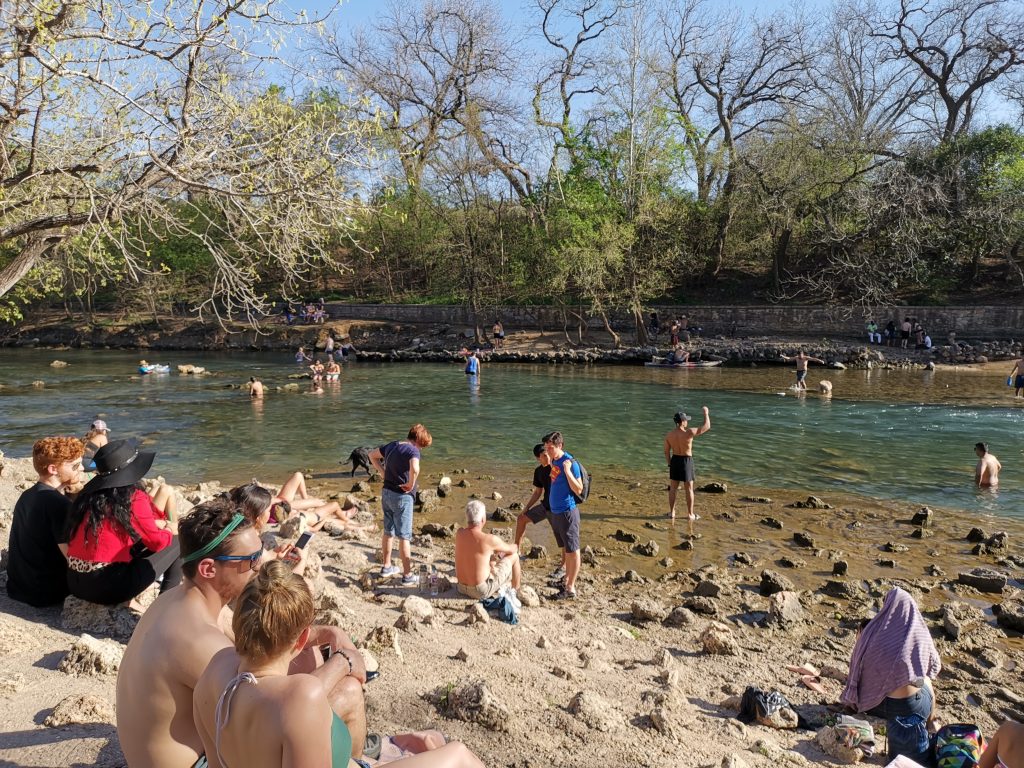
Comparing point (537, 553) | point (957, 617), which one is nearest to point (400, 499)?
point (537, 553)

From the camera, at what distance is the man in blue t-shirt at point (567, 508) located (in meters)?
8.06

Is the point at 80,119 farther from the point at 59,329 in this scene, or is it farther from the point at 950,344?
the point at 59,329

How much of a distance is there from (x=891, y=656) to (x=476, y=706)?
2.91 m

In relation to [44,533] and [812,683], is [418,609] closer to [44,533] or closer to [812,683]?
[44,533]

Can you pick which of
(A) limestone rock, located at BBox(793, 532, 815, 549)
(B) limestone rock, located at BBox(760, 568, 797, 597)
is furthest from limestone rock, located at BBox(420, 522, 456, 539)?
(A) limestone rock, located at BBox(793, 532, 815, 549)

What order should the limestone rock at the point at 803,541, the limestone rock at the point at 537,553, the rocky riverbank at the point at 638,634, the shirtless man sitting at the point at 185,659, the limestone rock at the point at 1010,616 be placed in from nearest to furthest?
the shirtless man sitting at the point at 185,659 → the rocky riverbank at the point at 638,634 → the limestone rock at the point at 1010,616 → the limestone rock at the point at 537,553 → the limestone rock at the point at 803,541

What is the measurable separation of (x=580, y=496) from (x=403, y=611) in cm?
248

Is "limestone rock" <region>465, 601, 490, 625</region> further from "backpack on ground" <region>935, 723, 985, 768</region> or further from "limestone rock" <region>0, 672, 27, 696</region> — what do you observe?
"backpack on ground" <region>935, 723, 985, 768</region>

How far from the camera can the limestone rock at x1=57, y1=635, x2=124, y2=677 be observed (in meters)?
4.66

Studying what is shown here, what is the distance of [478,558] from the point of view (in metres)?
7.29

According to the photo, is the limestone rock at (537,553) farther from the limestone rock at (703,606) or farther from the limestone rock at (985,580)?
the limestone rock at (985,580)

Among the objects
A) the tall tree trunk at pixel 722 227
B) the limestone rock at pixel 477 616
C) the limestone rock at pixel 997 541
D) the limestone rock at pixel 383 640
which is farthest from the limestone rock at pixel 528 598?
the tall tree trunk at pixel 722 227

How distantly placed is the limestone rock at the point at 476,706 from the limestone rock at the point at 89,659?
216 centimetres

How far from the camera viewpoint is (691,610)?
25.3ft
